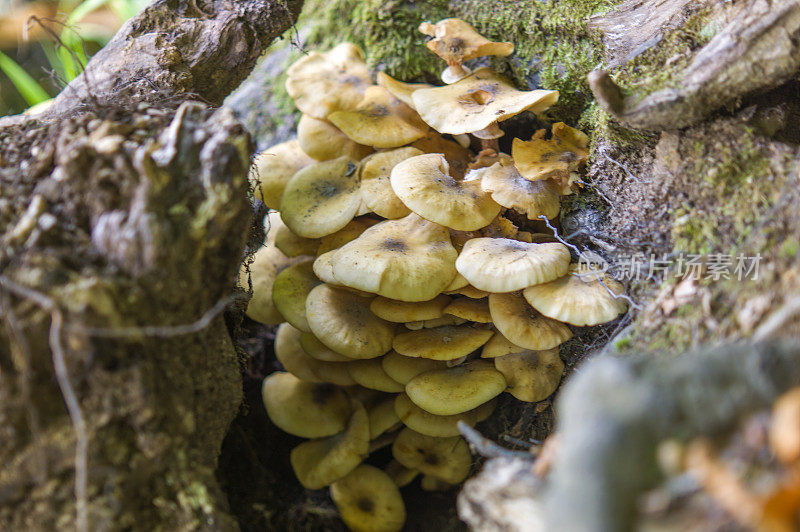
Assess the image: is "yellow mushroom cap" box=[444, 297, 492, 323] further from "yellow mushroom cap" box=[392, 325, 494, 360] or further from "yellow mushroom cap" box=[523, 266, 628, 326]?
"yellow mushroom cap" box=[523, 266, 628, 326]

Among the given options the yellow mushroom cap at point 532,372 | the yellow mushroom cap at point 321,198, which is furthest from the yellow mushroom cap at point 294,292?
the yellow mushroom cap at point 532,372

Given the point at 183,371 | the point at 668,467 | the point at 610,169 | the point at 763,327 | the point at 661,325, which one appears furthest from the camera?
the point at 610,169

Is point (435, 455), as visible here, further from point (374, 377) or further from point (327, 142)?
point (327, 142)

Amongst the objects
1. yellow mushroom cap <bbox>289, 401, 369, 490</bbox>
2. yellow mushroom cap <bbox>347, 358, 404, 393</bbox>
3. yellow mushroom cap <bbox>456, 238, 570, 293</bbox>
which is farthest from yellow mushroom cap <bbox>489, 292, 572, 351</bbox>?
yellow mushroom cap <bbox>289, 401, 369, 490</bbox>

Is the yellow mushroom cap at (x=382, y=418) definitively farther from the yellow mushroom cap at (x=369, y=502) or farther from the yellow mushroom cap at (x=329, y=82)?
the yellow mushroom cap at (x=329, y=82)

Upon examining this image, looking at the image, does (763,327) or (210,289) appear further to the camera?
(210,289)

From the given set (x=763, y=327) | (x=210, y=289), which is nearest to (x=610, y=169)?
(x=763, y=327)

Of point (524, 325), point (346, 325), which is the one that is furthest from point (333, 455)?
point (524, 325)

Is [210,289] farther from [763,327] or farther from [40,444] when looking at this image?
[763,327]
